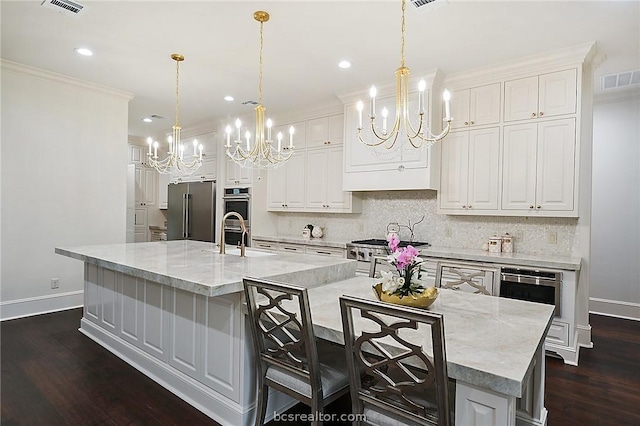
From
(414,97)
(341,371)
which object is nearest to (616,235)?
(414,97)

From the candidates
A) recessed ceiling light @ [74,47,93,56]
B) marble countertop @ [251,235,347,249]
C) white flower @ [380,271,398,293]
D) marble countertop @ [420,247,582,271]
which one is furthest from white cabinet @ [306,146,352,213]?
white flower @ [380,271,398,293]

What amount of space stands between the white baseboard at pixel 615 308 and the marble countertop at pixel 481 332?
350 cm

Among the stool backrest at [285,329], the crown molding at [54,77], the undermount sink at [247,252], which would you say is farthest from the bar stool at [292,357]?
the crown molding at [54,77]

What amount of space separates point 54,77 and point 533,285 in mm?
5499

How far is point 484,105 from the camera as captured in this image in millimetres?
3814

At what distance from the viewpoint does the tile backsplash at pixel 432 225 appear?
369 cm

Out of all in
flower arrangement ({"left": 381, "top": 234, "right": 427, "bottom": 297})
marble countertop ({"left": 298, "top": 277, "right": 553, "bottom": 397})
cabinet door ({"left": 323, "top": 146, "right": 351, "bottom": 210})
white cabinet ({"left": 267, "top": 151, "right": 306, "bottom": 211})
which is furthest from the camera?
white cabinet ({"left": 267, "top": 151, "right": 306, "bottom": 211})

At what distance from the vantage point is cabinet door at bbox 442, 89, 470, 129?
393 cm

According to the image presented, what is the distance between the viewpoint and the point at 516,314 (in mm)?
1869

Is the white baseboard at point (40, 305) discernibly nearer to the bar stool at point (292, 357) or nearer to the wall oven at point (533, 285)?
the bar stool at point (292, 357)

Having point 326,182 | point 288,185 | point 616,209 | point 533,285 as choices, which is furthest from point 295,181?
point 616,209

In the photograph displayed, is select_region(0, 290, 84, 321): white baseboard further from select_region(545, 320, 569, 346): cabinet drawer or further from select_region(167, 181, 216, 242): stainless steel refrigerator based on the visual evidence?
select_region(545, 320, 569, 346): cabinet drawer

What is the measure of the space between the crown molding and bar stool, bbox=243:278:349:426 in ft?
13.1

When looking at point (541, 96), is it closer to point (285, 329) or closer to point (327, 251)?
point (327, 251)
